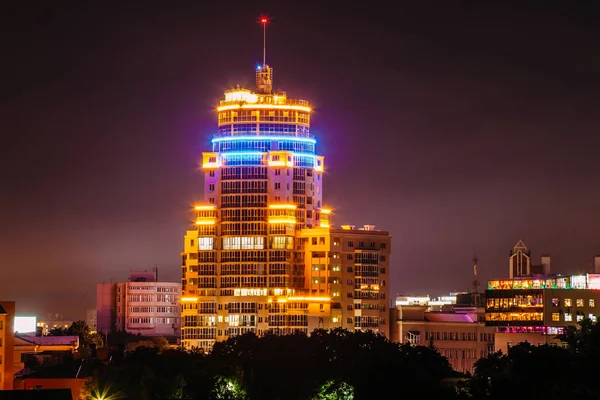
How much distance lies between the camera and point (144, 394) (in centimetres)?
19938

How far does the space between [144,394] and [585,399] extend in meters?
47.0

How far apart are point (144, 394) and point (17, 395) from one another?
13.5 m

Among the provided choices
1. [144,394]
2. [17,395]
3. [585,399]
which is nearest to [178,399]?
[144,394]

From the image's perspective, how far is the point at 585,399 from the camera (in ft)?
655

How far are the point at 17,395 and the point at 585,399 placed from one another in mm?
60482

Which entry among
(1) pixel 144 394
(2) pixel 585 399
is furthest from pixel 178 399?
(2) pixel 585 399

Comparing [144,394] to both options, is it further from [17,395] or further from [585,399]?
[585,399]

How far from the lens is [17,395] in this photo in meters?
200

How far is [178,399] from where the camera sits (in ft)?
655

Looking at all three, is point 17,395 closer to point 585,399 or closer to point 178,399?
point 178,399

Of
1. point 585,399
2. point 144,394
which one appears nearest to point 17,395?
point 144,394

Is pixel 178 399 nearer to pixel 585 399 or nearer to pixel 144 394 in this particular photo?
pixel 144 394
